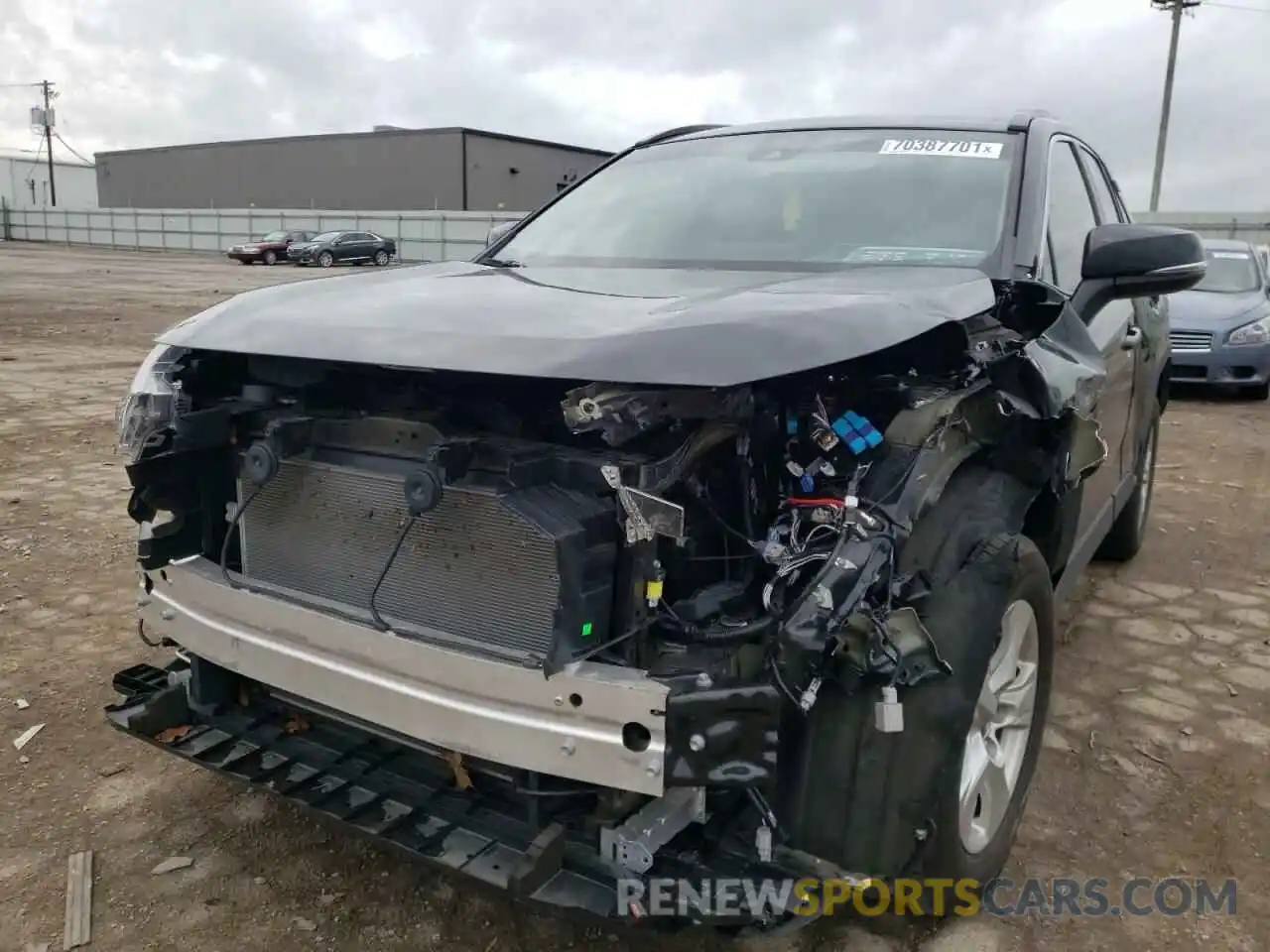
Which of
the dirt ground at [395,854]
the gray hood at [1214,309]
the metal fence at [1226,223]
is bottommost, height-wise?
the dirt ground at [395,854]

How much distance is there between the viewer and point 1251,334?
1053 centimetres

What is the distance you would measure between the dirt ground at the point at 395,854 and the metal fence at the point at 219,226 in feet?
107

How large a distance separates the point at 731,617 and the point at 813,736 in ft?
0.93

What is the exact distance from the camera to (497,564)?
210cm

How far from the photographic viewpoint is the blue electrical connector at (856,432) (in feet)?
7.22

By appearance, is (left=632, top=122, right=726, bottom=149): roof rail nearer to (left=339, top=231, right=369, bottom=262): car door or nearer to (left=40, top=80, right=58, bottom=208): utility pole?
(left=339, top=231, right=369, bottom=262): car door

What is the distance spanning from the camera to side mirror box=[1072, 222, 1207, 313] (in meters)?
2.94

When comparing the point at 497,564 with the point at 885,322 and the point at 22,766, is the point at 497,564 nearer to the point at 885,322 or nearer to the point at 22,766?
the point at 885,322

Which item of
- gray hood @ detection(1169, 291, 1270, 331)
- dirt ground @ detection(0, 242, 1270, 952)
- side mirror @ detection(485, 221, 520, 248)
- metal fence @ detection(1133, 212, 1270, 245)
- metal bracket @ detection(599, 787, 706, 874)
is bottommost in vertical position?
dirt ground @ detection(0, 242, 1270, 952)

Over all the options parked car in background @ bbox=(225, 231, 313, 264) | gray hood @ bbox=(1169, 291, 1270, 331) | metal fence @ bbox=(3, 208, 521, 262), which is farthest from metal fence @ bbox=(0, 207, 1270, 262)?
gray hood @ bbox=(1169, 291, 1270, 331)

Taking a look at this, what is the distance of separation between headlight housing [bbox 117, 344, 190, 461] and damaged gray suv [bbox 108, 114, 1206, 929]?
0.04 feet

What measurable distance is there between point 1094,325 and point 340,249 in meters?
35.3

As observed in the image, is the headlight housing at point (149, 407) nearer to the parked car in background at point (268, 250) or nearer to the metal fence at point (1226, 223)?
the metal fence at point (1226, 223)

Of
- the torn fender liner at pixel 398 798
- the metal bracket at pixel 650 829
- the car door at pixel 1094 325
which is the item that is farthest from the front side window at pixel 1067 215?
the torn fender liner at pixel 398 798
